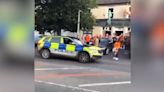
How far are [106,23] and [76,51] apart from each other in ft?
67.4

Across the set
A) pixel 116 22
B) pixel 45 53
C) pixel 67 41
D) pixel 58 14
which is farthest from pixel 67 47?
pixel 116 22

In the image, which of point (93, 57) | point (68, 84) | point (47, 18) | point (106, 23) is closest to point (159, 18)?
point (68, 84)

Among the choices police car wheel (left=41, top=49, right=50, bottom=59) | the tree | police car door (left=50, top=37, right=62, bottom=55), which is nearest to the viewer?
police car door (left=50, top=37, right=62, bottom=55)

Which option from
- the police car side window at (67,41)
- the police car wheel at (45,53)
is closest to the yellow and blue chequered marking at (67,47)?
the police car side window at (67,41)

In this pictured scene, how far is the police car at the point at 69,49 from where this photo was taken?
15749mm

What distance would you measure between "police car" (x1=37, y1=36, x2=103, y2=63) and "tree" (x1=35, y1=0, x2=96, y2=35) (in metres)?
4.71

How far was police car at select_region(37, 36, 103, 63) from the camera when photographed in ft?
51.7

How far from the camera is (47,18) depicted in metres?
21.2

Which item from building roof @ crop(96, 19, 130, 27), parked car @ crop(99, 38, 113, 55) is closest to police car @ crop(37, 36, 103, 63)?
parked car @ crop(99, 38, 113, 55)

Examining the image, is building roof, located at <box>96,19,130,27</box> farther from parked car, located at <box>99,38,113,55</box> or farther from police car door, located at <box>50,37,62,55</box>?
police car door, located at <box>50,37,62,55</box>

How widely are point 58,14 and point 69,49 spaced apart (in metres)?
5.58

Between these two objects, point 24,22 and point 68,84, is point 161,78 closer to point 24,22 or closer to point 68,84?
point 24,22

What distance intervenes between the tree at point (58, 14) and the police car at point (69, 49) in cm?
471

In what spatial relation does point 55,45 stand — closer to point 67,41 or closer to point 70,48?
point 67,41
